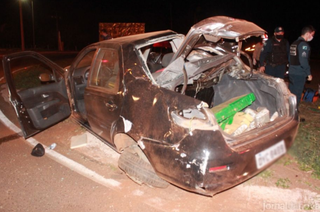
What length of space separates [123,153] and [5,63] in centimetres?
225

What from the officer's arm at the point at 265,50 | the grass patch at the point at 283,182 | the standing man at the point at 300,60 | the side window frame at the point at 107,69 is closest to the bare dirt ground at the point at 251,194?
the grass patch at the point at 283,182

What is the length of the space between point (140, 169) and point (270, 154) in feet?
4.55

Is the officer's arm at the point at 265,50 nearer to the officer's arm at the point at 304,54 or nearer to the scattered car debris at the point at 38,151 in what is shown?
the officer's arm at the point at 304,54

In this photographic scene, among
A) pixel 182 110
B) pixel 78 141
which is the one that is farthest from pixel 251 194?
pixel 78 141

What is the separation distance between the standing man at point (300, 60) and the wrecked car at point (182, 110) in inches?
71.1

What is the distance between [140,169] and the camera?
2.95m

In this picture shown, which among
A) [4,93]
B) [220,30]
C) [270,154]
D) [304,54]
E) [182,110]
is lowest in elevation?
[4,93]

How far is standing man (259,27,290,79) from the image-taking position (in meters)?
5.61

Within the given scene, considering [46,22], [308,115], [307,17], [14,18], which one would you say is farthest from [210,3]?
[308,115]

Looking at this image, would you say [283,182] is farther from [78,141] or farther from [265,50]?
[265,50]

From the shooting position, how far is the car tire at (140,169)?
2922 mm

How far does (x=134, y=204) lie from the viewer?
9.79ft

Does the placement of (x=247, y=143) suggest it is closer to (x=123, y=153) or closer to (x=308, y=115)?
(x=123, y=153)

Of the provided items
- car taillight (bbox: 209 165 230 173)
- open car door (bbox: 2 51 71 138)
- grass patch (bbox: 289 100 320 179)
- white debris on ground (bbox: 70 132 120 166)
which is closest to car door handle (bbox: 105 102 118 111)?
white debris on ground (bbox: 70 132 120 166)
